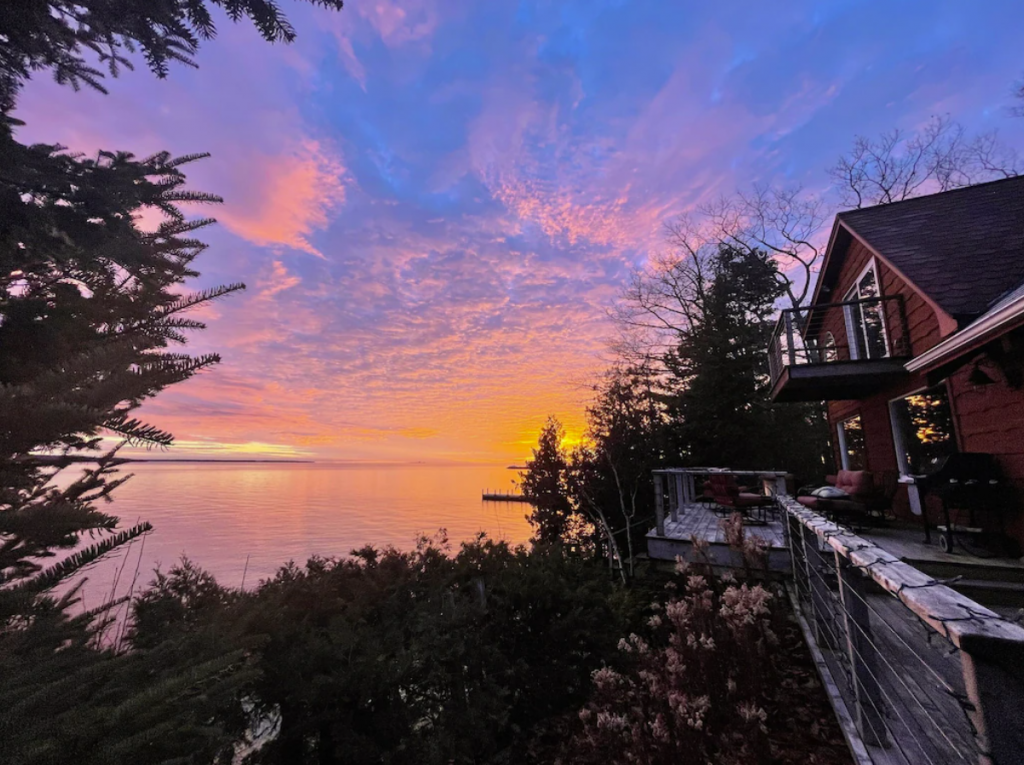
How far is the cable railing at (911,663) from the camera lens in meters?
1.07

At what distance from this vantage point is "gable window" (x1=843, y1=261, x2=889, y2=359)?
9.53m

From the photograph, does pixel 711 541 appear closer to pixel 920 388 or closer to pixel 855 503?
pixel 855 503

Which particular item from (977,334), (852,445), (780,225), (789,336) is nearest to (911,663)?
(977,334)

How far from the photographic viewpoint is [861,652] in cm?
233

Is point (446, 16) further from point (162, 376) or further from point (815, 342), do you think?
point (815, 342)

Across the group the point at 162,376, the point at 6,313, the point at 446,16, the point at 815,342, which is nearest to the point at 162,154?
the point at 6,313

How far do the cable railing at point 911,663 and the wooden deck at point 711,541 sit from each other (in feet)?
3.23

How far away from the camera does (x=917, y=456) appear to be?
8.29 metres

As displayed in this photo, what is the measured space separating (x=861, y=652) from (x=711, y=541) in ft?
13.7

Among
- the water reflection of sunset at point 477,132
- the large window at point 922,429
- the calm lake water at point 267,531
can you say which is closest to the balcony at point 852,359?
the large window at point 922,429

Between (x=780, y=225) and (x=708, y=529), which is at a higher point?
(x=780, y=225)

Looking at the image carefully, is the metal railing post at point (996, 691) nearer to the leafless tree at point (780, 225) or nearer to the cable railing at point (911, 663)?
the cable railing at point (911, 663)

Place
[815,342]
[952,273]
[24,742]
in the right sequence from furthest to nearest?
1. [815,342]
2. [952,273]
3. [24,742]

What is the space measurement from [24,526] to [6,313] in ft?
3.90
